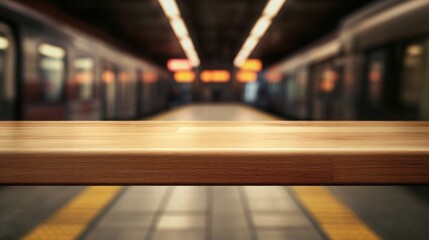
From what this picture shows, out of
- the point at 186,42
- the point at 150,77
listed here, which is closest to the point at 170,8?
the point at 186,42

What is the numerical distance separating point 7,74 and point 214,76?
18.5 m

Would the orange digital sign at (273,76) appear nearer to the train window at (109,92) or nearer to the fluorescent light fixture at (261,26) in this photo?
the fluorescent light fixture at (261,26)

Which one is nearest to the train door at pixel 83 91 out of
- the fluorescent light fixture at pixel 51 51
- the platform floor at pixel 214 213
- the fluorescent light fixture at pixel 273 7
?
the fluorescent light fixture at pixel 51 51

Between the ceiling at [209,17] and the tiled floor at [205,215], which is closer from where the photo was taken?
the tiled floor at [205,215]

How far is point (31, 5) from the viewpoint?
4.38 metres

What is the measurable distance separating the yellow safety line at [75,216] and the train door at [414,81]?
120 inches

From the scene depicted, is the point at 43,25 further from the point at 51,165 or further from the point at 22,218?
the point at 51,165

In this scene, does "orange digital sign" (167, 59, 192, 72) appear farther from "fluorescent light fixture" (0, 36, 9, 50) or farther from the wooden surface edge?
the wooden surface edge

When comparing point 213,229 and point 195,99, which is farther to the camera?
point 195,99

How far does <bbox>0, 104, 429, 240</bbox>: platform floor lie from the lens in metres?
2.40

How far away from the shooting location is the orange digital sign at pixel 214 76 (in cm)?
2200

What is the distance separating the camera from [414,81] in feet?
12.5

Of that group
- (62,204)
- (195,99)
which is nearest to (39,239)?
(62,204)

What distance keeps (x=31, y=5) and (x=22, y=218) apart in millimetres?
2777
